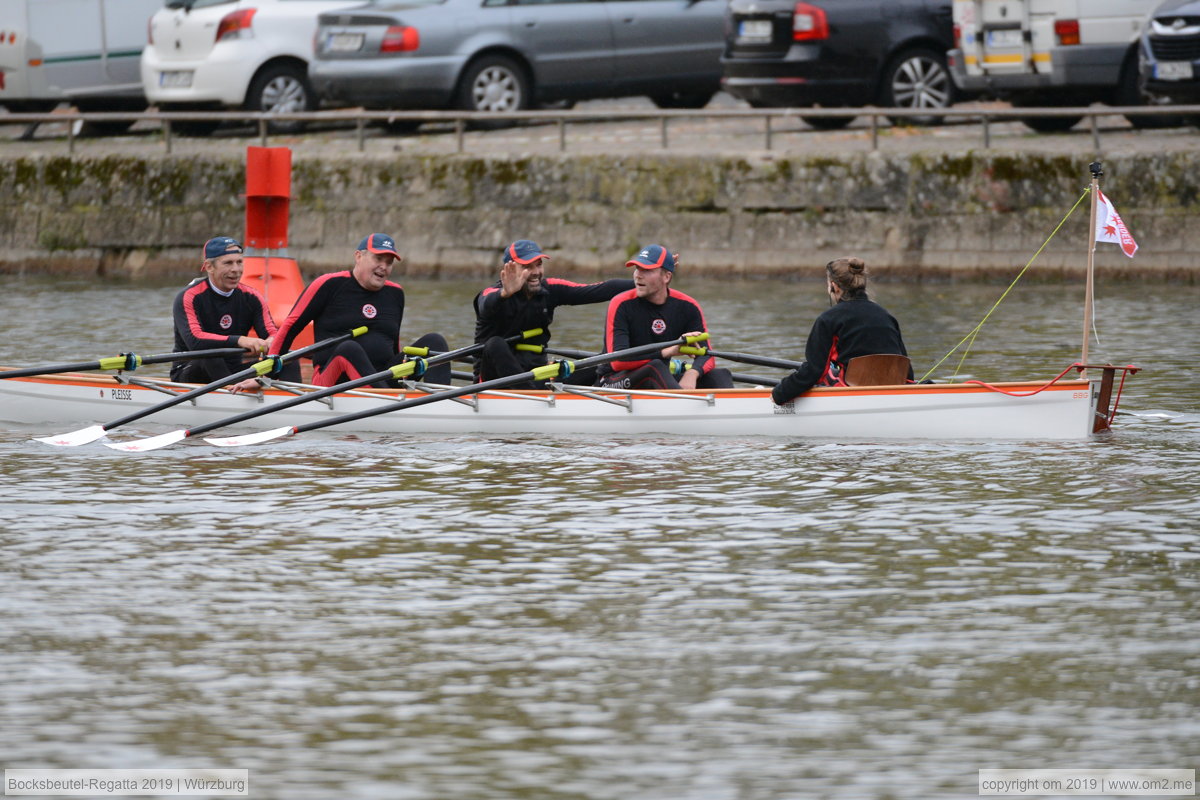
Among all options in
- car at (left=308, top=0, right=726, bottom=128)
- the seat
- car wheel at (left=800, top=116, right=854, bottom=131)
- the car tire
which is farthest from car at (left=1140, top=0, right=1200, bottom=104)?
the seat

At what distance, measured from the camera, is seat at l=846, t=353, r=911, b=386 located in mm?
11586

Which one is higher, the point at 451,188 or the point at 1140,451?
the point at 451,188

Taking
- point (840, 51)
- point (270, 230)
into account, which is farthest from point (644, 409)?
point (840, 51)

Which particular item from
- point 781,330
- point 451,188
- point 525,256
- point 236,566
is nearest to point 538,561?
point 236,566

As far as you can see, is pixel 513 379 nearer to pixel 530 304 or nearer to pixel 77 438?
pixel 530 304

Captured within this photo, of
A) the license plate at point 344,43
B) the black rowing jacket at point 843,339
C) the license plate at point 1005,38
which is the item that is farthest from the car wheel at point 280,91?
the black rowing jacket at point 843,339

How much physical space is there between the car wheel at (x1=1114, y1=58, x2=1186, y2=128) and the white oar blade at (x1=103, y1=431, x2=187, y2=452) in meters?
11.6

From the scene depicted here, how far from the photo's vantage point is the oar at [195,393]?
12336 mm

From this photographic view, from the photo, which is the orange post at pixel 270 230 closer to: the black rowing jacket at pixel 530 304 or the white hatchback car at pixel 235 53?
the black rowing jacket at pixel 530 304

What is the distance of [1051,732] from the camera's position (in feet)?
Answer: 20.9

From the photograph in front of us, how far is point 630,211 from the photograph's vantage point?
2108cm

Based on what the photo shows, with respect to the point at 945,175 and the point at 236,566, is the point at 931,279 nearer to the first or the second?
the point at 945,175

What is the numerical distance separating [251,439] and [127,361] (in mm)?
1205

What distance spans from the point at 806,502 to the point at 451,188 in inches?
480
